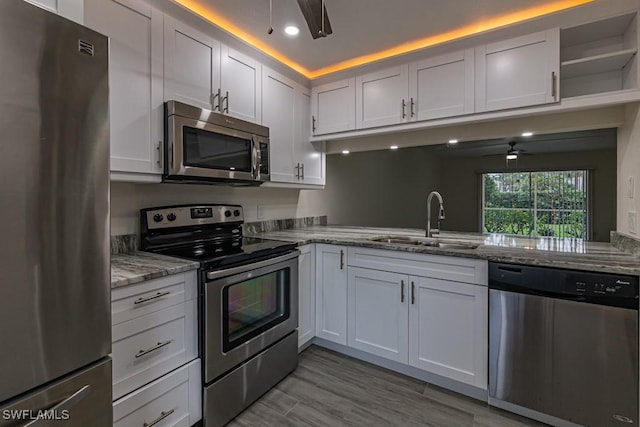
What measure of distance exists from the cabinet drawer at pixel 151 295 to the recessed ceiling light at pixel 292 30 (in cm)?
177

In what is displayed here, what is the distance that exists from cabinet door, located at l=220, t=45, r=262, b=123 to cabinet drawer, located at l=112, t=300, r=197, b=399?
1403mm

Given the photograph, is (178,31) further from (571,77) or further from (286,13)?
(571,77)

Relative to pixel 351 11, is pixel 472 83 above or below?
below

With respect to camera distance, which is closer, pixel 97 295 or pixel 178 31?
pixel 97 295

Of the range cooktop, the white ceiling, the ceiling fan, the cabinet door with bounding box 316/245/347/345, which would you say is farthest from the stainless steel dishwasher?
the white ceiling

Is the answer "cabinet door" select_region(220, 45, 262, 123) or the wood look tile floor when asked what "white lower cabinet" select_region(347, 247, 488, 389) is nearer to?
the wood look tile floor

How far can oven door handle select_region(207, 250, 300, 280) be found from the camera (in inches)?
65.7

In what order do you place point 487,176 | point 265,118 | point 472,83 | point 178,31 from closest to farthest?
point 178,31 → point 472,83 → point 265,118 → point 487,176

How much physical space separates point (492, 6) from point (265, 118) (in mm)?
1734

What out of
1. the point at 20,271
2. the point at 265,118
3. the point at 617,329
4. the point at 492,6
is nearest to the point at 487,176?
the point at 492,6

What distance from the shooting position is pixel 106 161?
3.51 ft

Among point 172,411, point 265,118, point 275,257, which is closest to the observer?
point 172,411

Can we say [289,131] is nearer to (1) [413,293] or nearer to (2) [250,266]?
(2) [250,266]

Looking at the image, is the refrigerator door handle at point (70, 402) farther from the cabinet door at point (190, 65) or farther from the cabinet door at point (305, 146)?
the cabinet door at point (305, 146)
